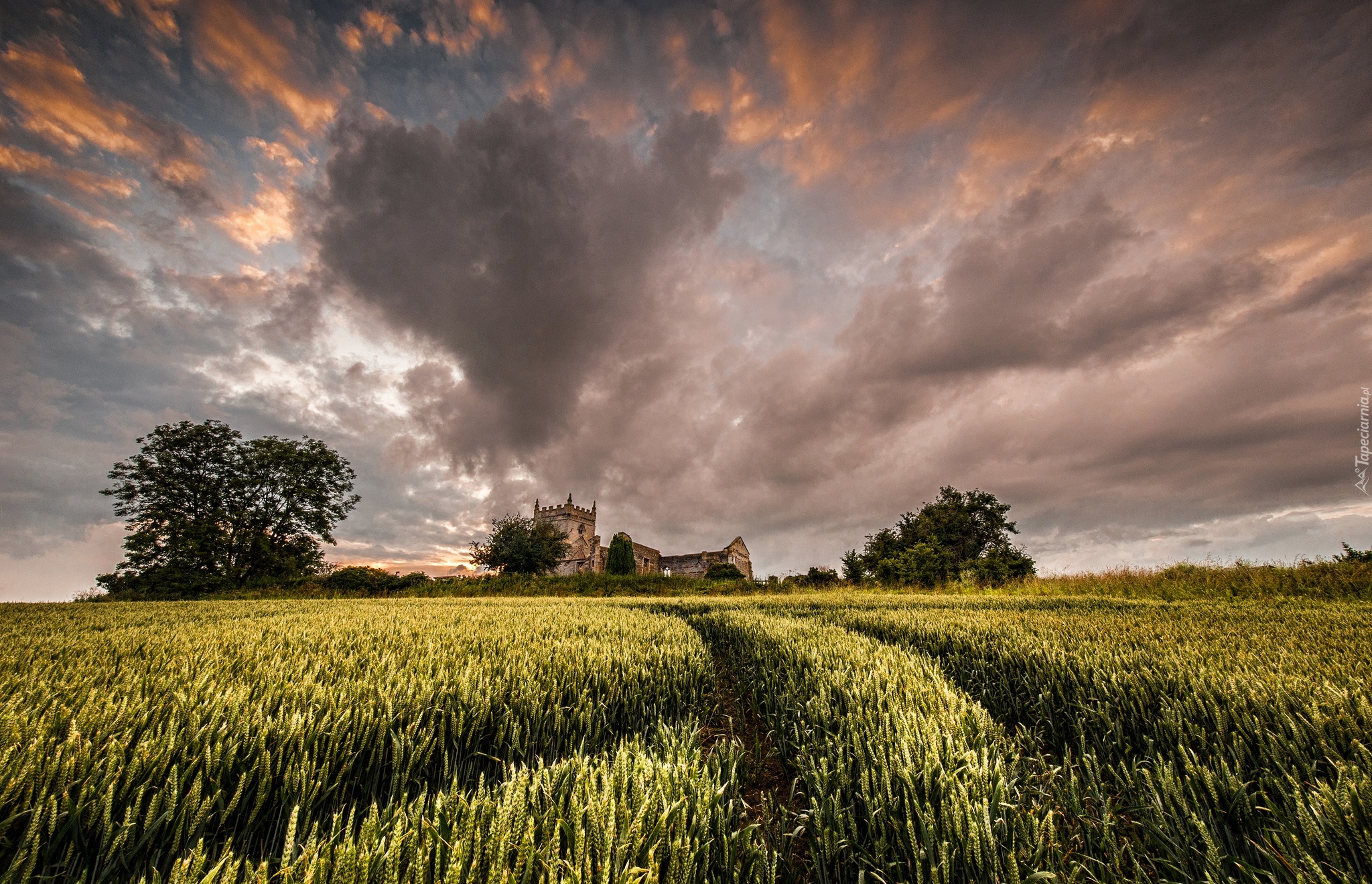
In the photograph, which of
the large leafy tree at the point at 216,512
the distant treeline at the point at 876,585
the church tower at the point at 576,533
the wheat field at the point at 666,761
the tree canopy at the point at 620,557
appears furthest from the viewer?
the church tower at the point at 576,533

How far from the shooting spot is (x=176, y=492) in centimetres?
2633

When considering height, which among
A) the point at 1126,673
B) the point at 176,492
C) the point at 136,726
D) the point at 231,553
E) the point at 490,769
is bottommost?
the point at 490,769

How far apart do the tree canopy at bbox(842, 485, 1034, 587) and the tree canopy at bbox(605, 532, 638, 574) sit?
61.6 feet

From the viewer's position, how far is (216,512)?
26.9 metres

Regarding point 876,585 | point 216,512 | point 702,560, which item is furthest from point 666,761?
point 702,560

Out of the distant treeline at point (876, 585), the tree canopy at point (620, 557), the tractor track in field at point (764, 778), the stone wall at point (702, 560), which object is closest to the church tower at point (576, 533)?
the stone wall at point (702, 560)

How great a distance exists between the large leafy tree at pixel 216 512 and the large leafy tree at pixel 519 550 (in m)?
10.4

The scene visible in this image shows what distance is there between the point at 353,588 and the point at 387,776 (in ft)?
97.3

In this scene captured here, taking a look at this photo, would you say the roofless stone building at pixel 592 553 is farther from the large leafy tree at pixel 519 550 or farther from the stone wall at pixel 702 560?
the large leafy tree at pixel 519 550

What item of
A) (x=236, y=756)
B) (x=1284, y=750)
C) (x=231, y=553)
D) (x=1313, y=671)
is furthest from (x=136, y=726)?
(x=231, y=553)

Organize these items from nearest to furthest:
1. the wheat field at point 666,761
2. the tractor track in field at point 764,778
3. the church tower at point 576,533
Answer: the wheat field at point 666,761 < the tractor track in field at point 764,778 < the church tower at point 576,533

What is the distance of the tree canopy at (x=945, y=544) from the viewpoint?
1046 inches

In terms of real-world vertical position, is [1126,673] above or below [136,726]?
below

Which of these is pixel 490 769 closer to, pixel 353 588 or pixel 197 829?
pixel 197 829
